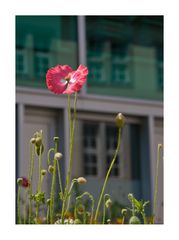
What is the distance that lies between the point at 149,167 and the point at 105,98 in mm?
544

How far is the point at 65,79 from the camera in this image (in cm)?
75

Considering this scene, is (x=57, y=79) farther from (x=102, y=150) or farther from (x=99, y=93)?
(x=99, y=93)

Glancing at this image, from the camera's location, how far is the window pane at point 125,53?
4.20 metres

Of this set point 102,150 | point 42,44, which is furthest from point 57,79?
point 102,150

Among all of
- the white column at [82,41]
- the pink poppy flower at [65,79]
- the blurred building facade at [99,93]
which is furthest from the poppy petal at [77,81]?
the white column at [82,41]

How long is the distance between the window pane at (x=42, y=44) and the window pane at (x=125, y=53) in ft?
0.54

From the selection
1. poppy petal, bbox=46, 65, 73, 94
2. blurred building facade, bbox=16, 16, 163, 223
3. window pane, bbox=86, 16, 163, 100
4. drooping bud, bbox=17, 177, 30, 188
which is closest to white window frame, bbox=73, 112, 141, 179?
blurred building facade, bbox=16, 16, 163, 223

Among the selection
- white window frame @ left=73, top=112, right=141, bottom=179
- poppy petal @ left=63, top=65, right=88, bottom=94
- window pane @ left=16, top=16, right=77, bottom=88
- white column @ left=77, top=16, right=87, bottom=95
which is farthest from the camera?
white column @ left=77, top=16, right=87, bottom=95

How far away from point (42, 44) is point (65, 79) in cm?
326

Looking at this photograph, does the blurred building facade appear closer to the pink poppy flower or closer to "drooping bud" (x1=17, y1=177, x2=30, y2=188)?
"drooping bud" (x1=17, y1=177, x2=30, y2=188)

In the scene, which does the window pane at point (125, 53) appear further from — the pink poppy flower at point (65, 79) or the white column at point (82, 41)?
the pink poppy flower at point (65, 79)

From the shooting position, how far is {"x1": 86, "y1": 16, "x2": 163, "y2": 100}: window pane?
4.20 metres
